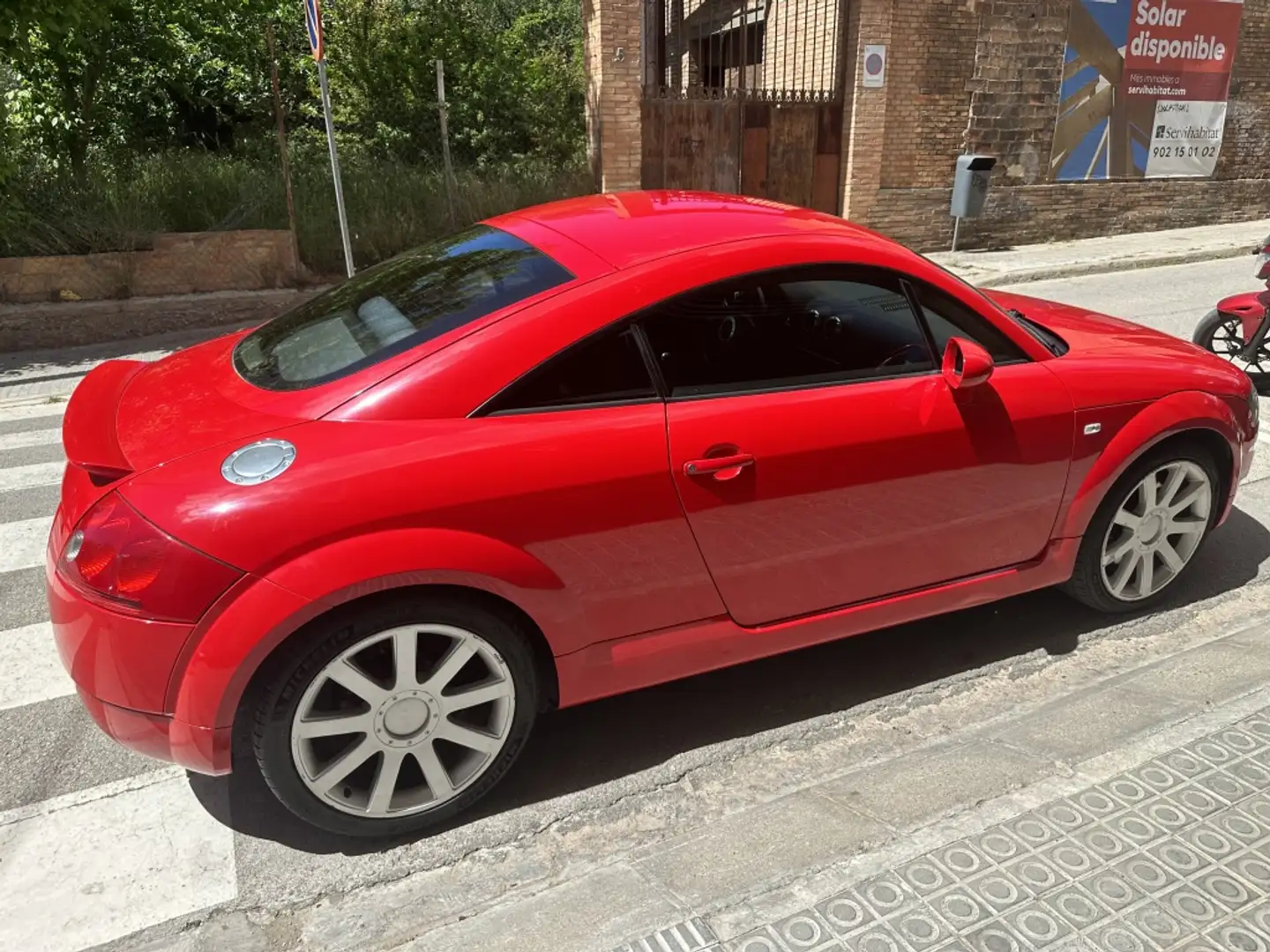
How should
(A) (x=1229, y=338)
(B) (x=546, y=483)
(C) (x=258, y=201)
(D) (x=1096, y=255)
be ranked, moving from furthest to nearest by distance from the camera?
(D) (x=1096, y=255), (C) (x=258, y=201), (A) (x=1229, y=338), (B) (x=546, y=483)

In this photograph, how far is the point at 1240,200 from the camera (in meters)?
16.2

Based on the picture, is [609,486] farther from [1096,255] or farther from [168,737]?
[1096,255]

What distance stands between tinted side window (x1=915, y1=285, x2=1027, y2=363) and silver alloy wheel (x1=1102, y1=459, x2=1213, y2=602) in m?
0.80

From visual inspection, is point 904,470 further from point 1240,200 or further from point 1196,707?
point 1240,200

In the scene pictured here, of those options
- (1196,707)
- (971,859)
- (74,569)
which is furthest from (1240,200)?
(74,569)

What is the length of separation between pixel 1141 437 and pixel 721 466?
5.70 ft

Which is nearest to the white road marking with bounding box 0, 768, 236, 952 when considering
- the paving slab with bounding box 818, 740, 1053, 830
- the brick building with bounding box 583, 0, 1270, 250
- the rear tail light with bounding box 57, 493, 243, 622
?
the rear tail light with bounding box 57, 493, 243, 622

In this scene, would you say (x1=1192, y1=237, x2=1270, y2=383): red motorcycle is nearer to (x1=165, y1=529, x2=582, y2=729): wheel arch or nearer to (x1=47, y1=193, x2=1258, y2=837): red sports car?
(x1=47, y1=193, x2=1258, y2=837): red sports car

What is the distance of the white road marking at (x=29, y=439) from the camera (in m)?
6.40

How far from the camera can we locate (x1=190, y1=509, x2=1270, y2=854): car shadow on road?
9.39 ft

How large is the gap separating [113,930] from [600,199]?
275cm

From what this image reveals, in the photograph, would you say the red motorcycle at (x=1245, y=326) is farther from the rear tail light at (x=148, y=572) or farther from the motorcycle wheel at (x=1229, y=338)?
the rear tail light at (x=148, y=572)

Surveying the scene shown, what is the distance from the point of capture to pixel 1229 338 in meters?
7.08

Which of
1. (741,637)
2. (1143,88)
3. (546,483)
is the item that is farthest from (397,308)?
(1143,88)
